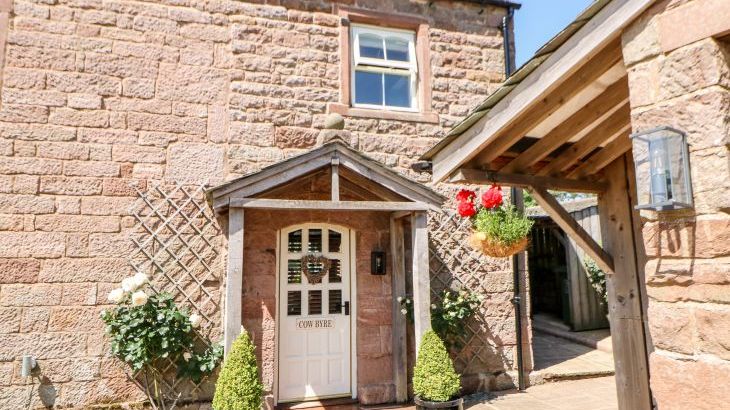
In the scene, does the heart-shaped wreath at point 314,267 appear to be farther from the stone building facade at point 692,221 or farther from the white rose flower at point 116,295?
the stone building facade at point 692,221

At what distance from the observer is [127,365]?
4.72 m

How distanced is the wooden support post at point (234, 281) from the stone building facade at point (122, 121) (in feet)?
2.69

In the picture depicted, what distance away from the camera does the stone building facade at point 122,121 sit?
4637 mm

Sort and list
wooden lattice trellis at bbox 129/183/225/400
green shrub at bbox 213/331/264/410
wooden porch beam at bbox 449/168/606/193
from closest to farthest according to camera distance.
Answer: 1. wooden porch beam at bbox 449/168/606/193
2. green shrub at bbox 213/331/264/410
3. wooden lattice trellis at bbox 129/183/225/400

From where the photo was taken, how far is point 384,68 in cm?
618

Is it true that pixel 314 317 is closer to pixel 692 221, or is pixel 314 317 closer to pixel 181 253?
pixel 181 253

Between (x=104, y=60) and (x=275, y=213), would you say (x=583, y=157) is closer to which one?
(x=275, y=213)

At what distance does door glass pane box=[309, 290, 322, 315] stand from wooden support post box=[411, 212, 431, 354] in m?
1.19

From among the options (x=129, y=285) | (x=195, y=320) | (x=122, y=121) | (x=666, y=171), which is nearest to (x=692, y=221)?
(x=666, y=171)

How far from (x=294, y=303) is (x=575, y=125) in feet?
12.1

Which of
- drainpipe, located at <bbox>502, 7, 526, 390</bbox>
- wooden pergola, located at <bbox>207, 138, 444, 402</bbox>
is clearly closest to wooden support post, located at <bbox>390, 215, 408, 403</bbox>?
wooden pergola, located at <bbox>207, 138, 444, 402</bbox>

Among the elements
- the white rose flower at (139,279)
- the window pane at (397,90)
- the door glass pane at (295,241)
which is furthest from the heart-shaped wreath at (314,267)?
the window pane at (397,90)

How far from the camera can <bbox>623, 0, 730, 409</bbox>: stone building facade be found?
1702 millimetres

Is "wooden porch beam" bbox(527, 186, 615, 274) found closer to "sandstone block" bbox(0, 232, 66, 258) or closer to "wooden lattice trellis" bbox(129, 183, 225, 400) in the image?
"wooden lattice trellis" bbox(129, 183, 225, 400)
